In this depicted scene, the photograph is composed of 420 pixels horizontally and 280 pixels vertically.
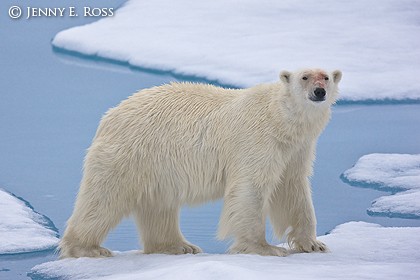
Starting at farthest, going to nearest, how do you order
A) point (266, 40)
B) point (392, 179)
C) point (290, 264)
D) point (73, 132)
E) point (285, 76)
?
point (266, 40) → point (73, 132) → point (392, 179) → point (285, 76) → point (290, 264)

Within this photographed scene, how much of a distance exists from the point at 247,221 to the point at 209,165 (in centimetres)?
39

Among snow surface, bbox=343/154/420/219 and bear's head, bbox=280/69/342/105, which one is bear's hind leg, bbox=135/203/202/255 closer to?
bear's head, bbox=280/69/342/105

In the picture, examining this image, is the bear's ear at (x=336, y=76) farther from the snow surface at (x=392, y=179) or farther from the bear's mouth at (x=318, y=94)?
the snow surface at (x=392, y=179)

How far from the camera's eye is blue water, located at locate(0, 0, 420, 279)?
652 centimetres

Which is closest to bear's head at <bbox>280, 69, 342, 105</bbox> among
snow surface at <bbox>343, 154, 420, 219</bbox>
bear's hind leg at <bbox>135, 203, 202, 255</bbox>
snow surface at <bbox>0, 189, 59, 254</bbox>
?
bear's hind leg at <bbox>135, 203, 202, 255</bbox>

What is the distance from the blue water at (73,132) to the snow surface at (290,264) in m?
0.52

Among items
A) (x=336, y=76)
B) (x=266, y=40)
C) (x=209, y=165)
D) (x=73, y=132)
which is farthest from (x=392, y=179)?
(x=266, y=40)

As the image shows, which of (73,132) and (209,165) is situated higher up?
(73,132)

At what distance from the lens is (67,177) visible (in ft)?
24.2

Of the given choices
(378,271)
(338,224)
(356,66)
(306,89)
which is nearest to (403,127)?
(356,66)

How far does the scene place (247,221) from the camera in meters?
5.05

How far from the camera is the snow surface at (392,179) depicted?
6.52 m

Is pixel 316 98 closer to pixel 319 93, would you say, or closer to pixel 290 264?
pixel 319 93

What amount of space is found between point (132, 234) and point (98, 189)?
1.23 m
